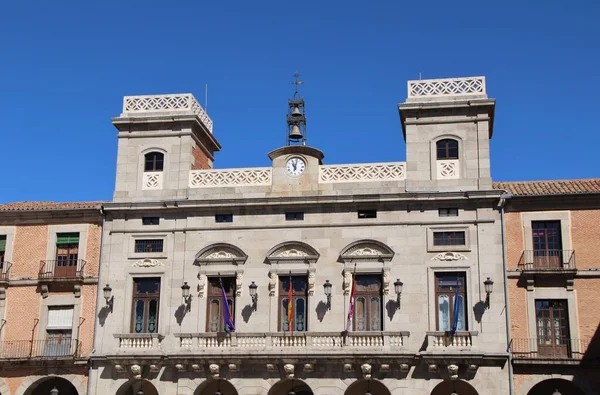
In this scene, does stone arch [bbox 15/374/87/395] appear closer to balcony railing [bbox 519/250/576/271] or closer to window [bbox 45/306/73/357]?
window [bbox 45/306/73/357]

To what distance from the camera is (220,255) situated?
1478 inches

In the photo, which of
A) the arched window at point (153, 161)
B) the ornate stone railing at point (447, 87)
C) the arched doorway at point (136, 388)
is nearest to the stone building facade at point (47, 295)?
the arched doorway at point (136, 388)

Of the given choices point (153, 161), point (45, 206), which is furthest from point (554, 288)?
point (45, 206)

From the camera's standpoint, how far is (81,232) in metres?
39.2

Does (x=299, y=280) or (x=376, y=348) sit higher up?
(x=299, y=280)

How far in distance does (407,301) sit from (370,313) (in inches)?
60.7

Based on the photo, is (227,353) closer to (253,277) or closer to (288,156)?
(253,277)

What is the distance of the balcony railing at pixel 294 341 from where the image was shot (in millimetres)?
34750

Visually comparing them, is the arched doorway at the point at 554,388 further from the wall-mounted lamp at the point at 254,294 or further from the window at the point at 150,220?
the window at the point at 150,220

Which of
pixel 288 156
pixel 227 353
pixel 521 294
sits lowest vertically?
pixel 227 353

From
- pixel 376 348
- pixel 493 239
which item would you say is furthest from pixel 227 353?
pixel 493 239

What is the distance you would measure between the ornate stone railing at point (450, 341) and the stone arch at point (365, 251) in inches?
146

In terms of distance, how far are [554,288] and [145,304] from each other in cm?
1632

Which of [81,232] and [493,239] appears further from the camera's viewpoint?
[81,232]
